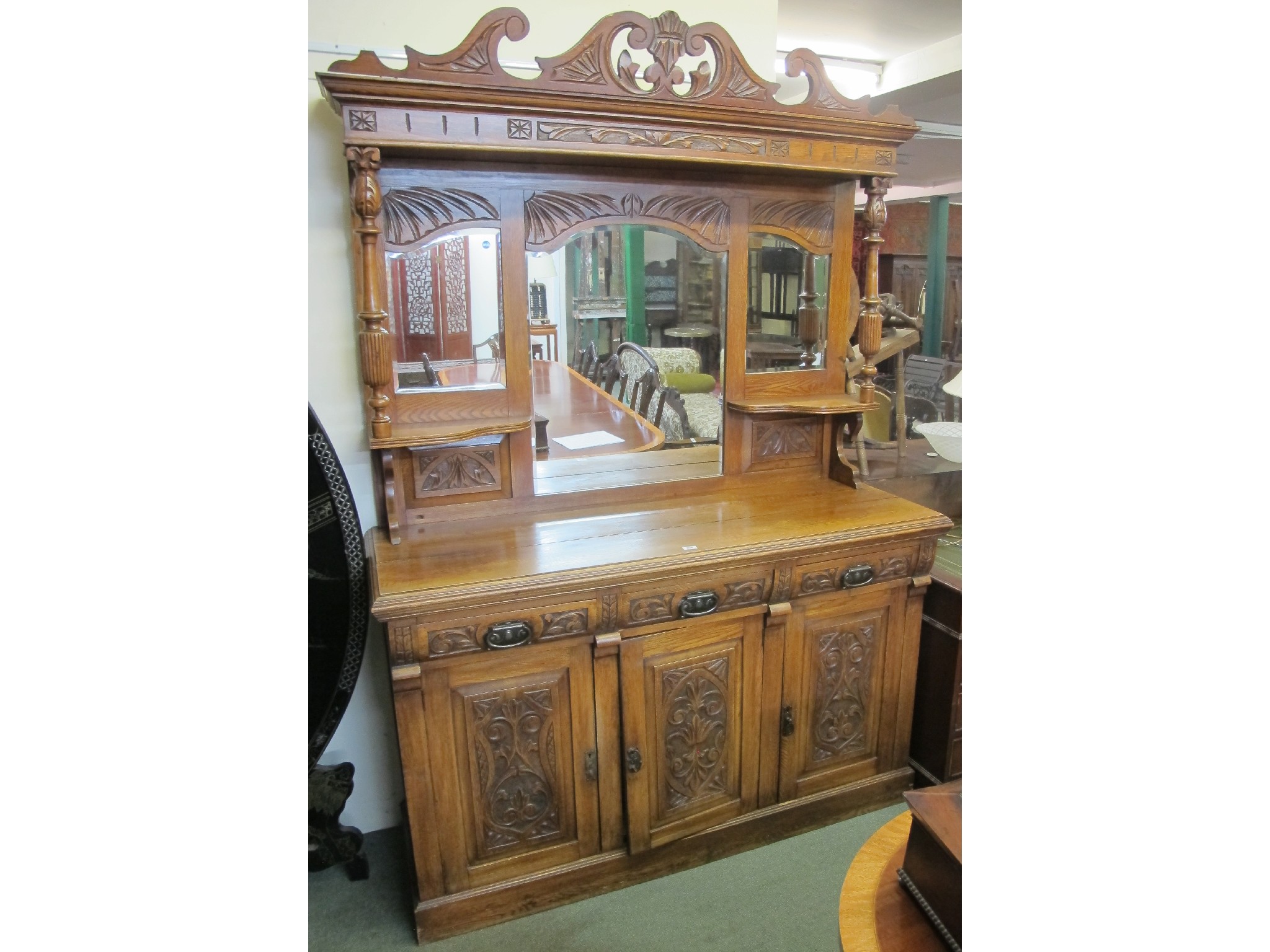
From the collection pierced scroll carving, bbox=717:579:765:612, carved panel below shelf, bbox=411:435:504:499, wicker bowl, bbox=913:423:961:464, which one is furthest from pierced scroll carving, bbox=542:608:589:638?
wicker bowl, bbox=913:423:961:464

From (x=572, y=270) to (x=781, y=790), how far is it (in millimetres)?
1508

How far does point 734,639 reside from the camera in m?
1.95

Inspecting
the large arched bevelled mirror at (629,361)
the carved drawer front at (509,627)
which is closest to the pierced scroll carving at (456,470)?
the large arched bevelled mirror at (629,361)

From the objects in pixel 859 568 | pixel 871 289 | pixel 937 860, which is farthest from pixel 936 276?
pixel 937 860

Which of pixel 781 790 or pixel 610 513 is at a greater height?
pixel 610 513

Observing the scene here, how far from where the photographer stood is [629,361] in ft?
6.93

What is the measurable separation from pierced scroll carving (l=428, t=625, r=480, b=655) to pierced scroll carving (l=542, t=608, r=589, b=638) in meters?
0.16

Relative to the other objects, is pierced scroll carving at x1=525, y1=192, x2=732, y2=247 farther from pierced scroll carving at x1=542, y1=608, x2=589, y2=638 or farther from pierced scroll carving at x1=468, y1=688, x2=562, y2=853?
pierced scroll carving at x1=468, y1=688, x2=562, y2=853

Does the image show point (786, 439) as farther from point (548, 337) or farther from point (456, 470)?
point (456, 470)

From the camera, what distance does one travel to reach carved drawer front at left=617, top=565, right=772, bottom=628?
1.79m

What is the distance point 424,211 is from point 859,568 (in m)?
1.41
